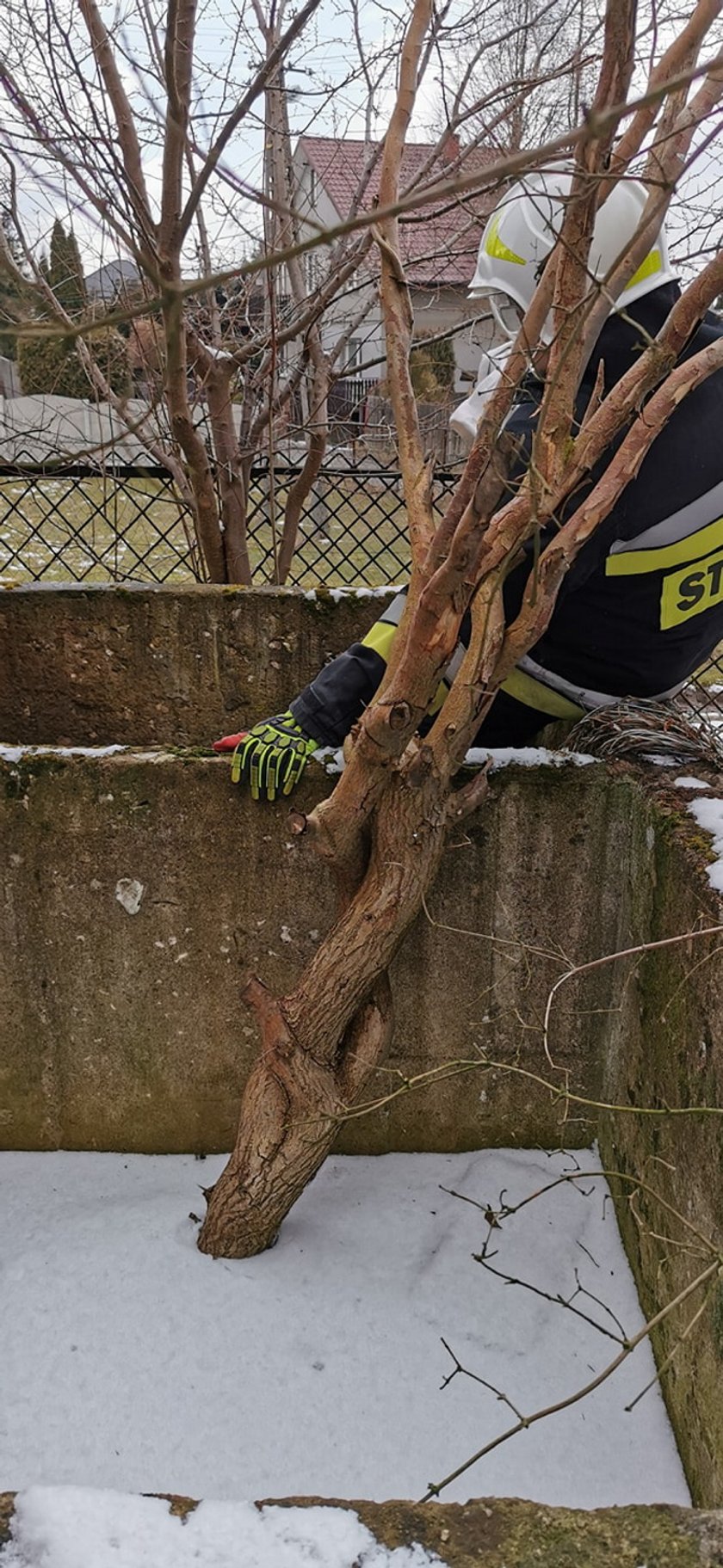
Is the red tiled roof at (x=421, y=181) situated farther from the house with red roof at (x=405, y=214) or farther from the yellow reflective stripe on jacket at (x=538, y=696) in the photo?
the yellow reflective stripe on jacket at (x=538, y=696)

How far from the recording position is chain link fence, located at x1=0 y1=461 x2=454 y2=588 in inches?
212

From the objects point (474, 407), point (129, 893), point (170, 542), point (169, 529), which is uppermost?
point (170, 542)

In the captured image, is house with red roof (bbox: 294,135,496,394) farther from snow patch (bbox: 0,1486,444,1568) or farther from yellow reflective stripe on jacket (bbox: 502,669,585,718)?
snow patch (bbox: 0,1486,444,1568)

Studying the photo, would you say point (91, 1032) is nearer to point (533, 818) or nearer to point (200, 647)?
point (533, 818)

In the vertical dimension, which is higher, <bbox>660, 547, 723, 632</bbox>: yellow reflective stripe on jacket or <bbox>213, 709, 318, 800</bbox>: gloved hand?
<bbox>660, 547, 723, 632</bbox>: yellow reflective stripe on jacket

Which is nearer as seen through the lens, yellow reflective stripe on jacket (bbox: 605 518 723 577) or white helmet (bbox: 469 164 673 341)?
white helmet (bbox: 469 164 673 341)

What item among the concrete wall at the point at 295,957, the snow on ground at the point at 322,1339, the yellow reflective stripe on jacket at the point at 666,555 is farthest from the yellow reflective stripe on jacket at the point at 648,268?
the snow on ground at the point at 322,1339

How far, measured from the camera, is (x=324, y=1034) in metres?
2.23

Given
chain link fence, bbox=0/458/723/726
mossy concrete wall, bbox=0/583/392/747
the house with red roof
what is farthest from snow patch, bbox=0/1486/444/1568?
the house with red roof

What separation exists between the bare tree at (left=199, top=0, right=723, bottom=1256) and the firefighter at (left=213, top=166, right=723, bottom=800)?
15cm

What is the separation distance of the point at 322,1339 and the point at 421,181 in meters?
3.77

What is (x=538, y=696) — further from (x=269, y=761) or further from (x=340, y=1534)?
(x=340, y=1534)

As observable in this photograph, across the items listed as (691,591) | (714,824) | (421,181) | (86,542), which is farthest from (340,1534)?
(86,542)

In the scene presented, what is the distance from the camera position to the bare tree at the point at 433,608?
1731mm
